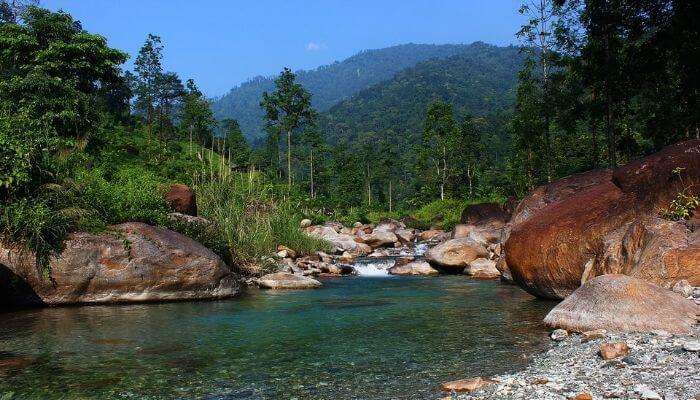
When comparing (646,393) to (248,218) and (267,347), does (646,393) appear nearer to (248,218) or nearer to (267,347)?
(267,347)

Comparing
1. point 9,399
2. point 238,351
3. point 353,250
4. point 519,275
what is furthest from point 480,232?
point 9,399

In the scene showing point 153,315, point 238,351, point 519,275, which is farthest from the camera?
point 519,275

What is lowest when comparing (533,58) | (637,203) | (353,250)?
(353,250)

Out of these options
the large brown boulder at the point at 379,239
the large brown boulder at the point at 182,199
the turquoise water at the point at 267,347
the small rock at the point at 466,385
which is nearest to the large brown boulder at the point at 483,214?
the large brown boulder at the point at 379,239

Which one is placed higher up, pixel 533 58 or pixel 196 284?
pixel 533 58

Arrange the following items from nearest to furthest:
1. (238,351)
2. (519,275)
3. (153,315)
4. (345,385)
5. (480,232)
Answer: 1. (345,385)
2. (238,351)
3. (153,315)
4. (519,275)
5. (480,232)

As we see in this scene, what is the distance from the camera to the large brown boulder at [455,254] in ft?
60.4

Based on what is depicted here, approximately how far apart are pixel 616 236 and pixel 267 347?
6000 mm

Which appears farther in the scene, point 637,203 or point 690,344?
point 637,203

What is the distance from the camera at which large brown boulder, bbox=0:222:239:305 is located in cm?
1112

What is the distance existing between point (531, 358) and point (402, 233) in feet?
102

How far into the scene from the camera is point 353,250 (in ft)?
89.4

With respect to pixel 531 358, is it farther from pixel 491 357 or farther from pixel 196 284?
pixel 196 284

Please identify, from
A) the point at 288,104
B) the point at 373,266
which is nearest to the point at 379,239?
the point at 373,266
